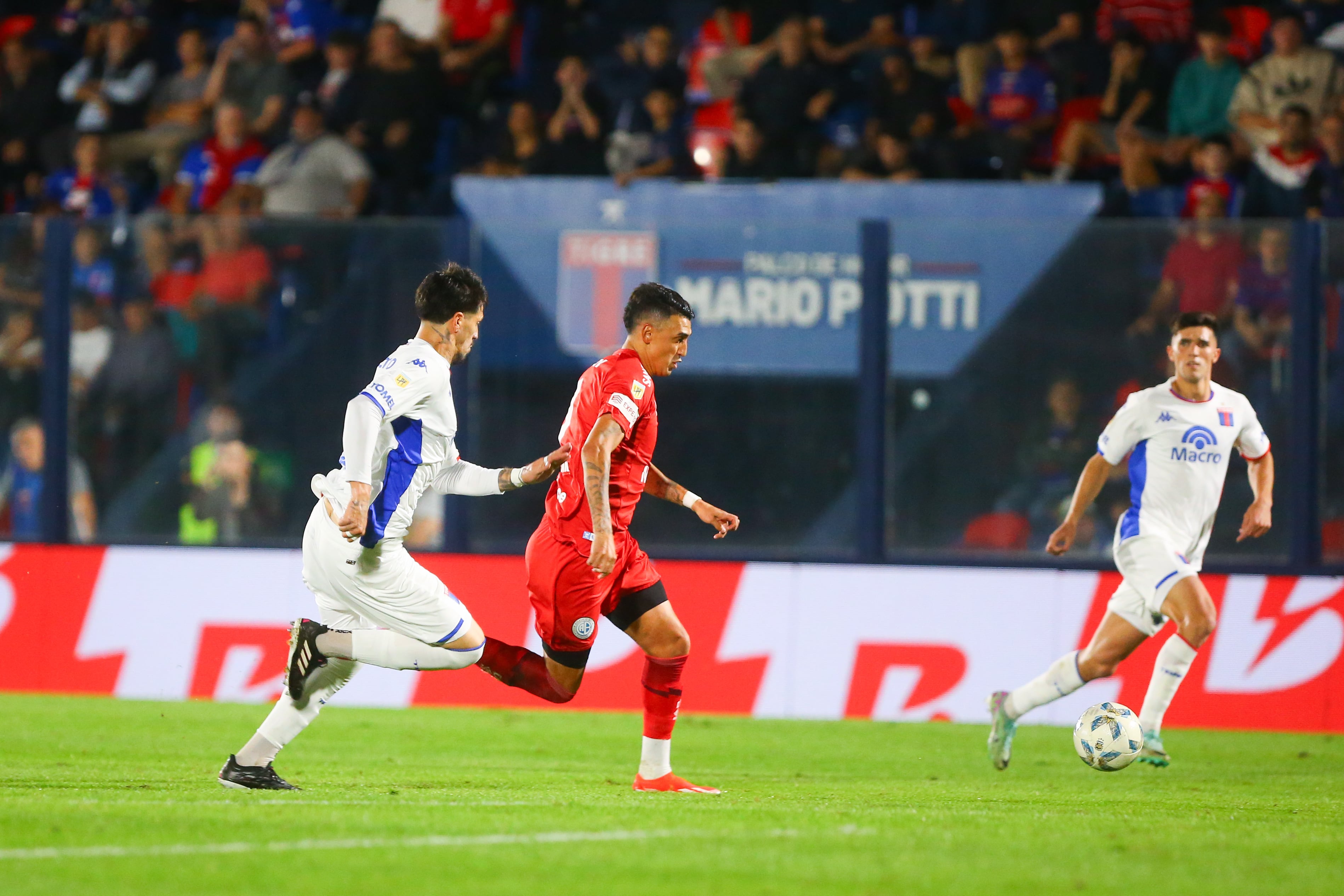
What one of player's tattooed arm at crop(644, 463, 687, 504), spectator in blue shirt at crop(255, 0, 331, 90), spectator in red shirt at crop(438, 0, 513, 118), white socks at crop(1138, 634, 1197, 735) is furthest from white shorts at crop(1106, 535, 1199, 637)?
spectator in blue shirt at crop(255, 0, 331, 90)

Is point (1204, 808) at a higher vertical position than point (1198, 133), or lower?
lower

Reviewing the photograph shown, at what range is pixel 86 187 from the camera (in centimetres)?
1456

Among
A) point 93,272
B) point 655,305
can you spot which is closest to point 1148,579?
point 655,305

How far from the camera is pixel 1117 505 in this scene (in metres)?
10.8

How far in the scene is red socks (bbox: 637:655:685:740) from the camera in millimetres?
7023

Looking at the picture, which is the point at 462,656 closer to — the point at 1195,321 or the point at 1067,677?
the point at 1067,677

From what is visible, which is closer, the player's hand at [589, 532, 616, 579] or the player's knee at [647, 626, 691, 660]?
the player's hand at [589, 532, 616, 579]

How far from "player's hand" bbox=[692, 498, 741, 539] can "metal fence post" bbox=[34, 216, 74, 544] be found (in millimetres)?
6235

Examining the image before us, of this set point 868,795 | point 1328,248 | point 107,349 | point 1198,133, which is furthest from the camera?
point 1198,133

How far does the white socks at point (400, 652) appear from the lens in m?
6.53

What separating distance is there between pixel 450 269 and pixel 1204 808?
3904 millimetres

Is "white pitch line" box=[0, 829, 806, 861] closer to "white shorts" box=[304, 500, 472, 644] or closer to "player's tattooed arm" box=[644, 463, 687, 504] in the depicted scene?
"white shorts" box=[304, 500, 472, 644]

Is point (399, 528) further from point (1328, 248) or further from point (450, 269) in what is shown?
point (1328, 248)

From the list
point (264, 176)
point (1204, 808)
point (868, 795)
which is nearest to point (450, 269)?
point (868, 795)
